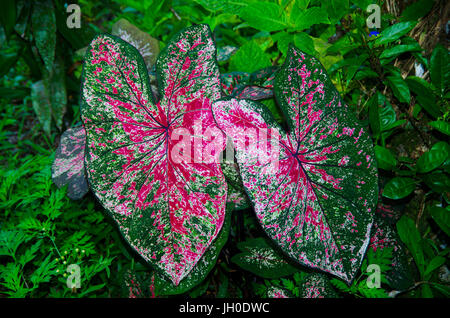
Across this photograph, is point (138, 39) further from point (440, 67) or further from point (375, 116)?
point (440, 67)

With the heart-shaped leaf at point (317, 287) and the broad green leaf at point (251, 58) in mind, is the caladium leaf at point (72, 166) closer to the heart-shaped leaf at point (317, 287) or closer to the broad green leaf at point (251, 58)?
the broad green leaf at point (251, 58)

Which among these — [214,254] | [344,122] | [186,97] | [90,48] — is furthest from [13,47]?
[344,122]

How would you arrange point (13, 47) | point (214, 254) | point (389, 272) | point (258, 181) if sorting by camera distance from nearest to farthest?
1. point (258, 181)
2. point (214, 254)
3. point (389, 272)
4. point (13, 47)

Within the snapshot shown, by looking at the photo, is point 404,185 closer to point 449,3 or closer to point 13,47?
point 449,3

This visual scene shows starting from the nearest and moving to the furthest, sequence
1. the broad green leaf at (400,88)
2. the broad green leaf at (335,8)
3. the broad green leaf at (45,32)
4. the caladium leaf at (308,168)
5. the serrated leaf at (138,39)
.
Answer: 1. the caladium leaf at (308,168)
2. the broad green leaf at (335,8)
3. the broad green leaf at (400,88)
4. the serrated leaf at (138,39)
5. the broad green leaf at (45,32)

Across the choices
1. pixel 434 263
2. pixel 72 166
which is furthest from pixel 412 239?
pixel 72 166

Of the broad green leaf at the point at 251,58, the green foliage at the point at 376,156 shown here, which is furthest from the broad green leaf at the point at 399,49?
the broad green leaf at the point at 251,58

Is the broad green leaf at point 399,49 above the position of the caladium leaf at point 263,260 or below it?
above
